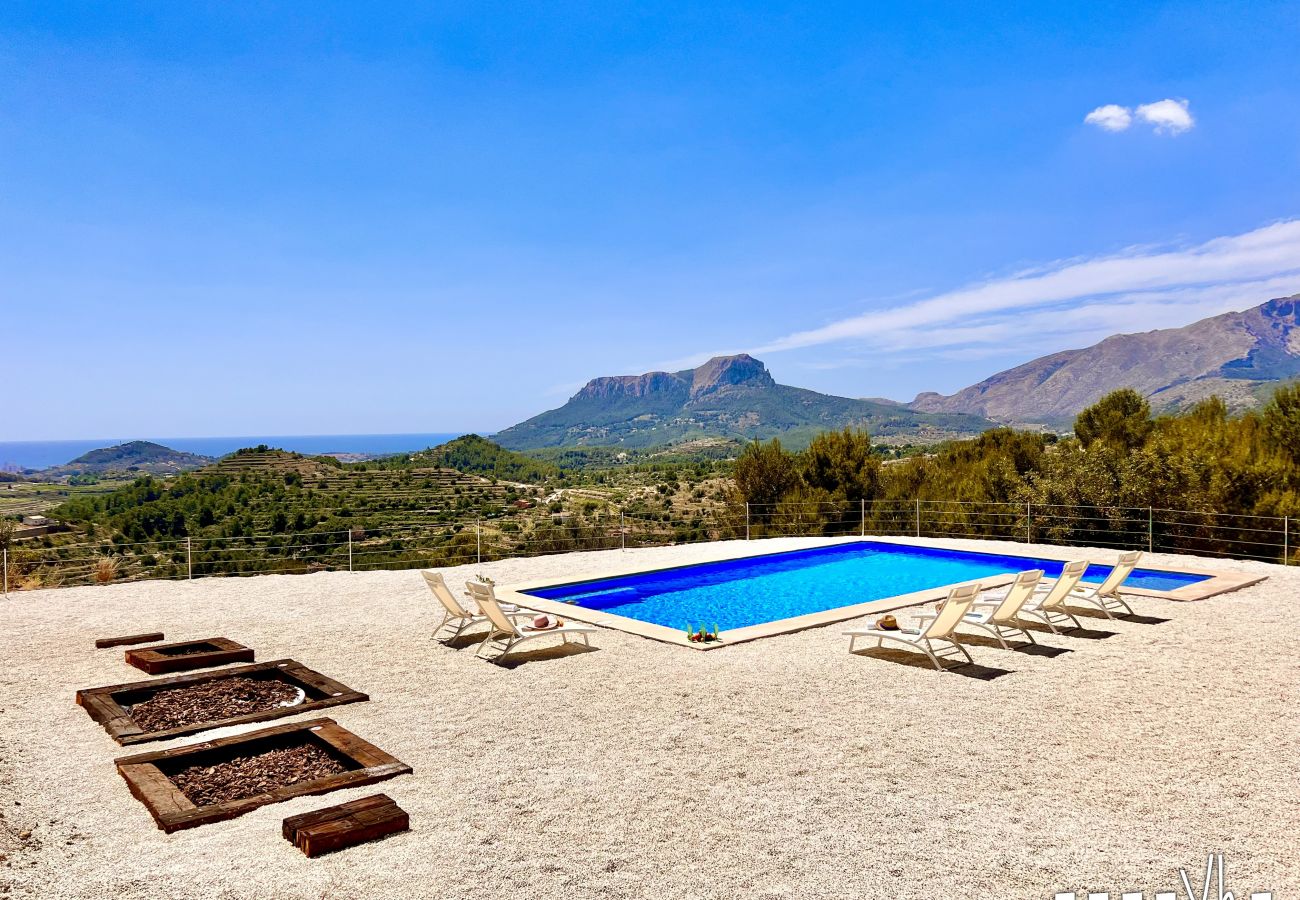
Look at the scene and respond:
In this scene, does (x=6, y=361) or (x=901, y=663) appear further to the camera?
(x=6, y=361)

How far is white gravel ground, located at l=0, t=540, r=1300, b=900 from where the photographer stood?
3346mm

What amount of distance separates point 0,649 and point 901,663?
8641mm

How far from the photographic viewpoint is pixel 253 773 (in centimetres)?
475

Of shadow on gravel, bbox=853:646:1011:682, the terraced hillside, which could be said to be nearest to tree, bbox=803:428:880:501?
the terraced hillside

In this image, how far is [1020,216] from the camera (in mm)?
22000

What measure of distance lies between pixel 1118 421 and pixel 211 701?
2245cm

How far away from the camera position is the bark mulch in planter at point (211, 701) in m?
5.79

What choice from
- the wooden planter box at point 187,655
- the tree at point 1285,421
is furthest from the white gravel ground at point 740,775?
the tree at point 1285,421

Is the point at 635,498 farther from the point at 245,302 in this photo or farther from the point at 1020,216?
the point at 1020,216

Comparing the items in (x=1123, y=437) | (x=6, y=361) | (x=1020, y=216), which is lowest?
(x=1123, y=437)

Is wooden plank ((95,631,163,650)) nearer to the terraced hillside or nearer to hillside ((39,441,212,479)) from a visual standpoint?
the terraced hillside

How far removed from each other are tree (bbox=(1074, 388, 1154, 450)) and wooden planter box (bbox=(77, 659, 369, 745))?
2020 cm

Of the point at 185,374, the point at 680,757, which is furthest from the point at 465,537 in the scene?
the point at 185,374

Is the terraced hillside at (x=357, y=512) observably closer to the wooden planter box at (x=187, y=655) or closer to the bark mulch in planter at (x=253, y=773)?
the wooden planter box at (x=187, y=655)
